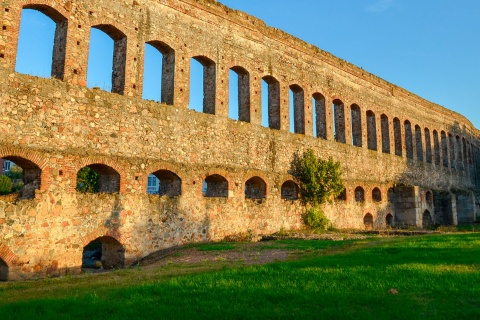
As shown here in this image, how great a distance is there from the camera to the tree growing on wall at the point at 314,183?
60.2 ft

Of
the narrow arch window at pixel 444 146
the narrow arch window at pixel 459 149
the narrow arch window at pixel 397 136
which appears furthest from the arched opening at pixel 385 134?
the narrow arch window at pixel 459 149

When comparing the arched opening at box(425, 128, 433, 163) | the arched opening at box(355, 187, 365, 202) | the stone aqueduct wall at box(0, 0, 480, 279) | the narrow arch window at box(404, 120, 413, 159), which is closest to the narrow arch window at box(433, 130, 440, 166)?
the arched opening at box(425, 128, 433, 163)

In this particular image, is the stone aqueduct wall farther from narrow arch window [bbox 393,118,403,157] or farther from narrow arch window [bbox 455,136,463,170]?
narrow arch window [bbox 455,136,463,170]

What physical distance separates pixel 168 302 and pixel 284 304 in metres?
1.55

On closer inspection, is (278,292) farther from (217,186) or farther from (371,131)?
(371,131)

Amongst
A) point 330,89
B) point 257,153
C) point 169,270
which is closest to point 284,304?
point 169,270

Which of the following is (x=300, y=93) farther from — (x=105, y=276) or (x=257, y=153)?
(x=105, y=276)

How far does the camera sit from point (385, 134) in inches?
1013

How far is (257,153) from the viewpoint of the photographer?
16766mm

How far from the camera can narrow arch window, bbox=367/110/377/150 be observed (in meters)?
24.3

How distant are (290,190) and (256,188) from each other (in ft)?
7.27

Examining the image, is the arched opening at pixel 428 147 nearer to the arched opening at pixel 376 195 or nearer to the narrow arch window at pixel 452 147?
the narrow arch window at pixel 452 147

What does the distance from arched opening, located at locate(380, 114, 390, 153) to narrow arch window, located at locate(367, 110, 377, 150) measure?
1232mm

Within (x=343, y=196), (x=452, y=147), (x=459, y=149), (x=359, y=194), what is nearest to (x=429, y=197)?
(x=359, y=194)
